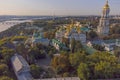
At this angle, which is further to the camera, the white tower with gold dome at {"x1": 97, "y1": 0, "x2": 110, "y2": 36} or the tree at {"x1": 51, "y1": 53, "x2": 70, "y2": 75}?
the white tower with gold dome at {"x1": 97, "y1": 0, "x2": 110, "y2": 36}

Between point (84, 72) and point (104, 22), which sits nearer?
point (84, 72)

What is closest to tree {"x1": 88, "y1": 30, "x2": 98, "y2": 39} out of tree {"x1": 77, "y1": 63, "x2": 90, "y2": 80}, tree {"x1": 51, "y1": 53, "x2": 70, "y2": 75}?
tree {"x1": 51, "y1": 53, "x2": 70, "y2": 75}

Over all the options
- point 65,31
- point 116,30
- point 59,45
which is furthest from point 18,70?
point 116,30

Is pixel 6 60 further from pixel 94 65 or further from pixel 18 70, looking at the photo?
pixel 94 65

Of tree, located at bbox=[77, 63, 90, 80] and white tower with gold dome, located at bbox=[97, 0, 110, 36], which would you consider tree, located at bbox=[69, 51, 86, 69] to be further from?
white tower with gold dome, located at bbox=[97, 0, 110, 36]

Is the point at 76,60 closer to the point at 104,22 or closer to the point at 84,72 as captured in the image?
the point at 84,72

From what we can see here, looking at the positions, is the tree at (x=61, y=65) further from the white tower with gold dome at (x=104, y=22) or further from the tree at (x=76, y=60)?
the white tower with gold dome at (x=104, y=22)

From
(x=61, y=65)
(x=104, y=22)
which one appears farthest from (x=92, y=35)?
(x=61, y=65)

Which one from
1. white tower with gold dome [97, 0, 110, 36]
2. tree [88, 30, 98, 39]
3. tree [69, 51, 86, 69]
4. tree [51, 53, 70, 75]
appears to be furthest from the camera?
white tower with gold dome [97, 0, 110, 36]

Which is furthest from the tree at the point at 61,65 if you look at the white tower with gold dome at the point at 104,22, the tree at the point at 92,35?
the white tower with gold dome at the point at 104,22

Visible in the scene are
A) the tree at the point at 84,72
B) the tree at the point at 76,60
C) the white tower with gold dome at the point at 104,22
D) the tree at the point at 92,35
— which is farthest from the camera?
the white tower with gold dome at the point at 104,22

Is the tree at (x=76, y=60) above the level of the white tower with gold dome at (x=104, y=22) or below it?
below

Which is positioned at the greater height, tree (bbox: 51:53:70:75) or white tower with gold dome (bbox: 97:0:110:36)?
white tower with gold dome (bbox: 97:0:110:36)
